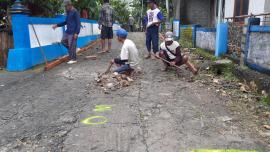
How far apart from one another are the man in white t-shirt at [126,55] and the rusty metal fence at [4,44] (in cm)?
372

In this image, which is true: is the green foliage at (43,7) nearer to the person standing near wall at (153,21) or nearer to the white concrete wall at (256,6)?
the person standing near wall at (153,21)

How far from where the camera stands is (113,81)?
6.24 meters

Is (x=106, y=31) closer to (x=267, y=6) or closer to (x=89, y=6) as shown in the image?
(x=267, y=6)

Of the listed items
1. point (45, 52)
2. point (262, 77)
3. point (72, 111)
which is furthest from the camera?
point (45, 52)

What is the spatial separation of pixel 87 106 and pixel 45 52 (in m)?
4.56

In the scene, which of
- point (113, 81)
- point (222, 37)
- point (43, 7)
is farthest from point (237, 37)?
point (43, 7)

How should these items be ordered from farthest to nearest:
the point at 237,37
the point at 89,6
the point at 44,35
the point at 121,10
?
1. the point at 121,10
2. the point at 89,6
3. the point at 44,35
4. the point at 237,37

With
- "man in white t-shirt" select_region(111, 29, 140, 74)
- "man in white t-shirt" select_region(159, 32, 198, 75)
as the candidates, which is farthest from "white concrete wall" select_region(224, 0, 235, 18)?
"man in white t-shirt" select_region(111, 29, 140, 74)

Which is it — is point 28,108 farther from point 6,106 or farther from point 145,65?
point 145,65

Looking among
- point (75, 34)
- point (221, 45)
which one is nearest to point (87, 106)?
point (75, 34)

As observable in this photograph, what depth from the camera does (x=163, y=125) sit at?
4.06 metres

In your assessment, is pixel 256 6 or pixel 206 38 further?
pixel 256 6

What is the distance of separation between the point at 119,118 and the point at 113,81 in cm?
202

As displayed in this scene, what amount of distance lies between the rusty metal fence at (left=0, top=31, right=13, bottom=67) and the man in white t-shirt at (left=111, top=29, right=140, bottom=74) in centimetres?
372
